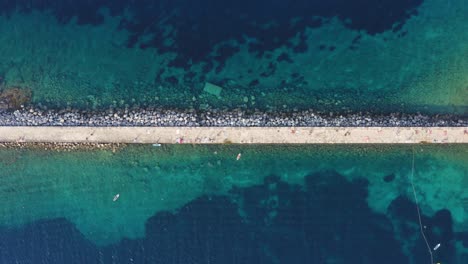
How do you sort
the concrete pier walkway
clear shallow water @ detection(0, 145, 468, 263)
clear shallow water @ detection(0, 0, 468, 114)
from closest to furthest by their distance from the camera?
1. the concrete pier walkway
2. clear shallow water @ detection(0, 0, 468, 114)
3. clear shallow water @ detection(0, 145, 468, 263)

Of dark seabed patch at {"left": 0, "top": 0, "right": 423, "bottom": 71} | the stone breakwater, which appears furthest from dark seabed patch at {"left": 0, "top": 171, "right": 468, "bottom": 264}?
dark seabed patch at {"left": 0, "top": 0, "right": 423, "bottom": 71}

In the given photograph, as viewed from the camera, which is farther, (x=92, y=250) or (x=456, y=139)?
(x=92, y=250)

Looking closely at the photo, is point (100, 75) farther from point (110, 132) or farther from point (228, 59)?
point (228, 59)

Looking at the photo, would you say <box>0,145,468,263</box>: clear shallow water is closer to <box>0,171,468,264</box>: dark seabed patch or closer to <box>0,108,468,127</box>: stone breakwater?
<box>0,171,468,264</box>: dark seabed patch

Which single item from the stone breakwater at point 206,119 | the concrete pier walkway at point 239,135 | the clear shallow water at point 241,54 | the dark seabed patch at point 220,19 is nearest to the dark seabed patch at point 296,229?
the concrete pier walkway at point 239,135

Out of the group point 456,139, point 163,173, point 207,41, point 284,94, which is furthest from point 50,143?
point 456,139
